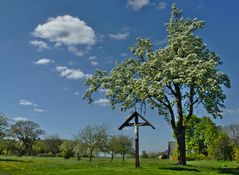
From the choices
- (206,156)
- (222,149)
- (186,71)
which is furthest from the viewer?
(206,156)

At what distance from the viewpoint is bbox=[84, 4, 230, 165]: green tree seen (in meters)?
38.4

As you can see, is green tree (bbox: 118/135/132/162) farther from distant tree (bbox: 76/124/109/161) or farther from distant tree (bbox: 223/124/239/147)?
distant tree (bbox: 223/124/239/147)

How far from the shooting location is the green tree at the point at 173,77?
38.4 m

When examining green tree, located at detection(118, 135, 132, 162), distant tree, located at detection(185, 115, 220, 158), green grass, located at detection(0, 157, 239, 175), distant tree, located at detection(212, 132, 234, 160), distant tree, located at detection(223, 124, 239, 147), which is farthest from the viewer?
distant tree, located at detection(223, 124, 239, 147)

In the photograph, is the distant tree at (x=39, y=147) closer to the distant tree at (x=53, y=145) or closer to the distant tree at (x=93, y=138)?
the distant tree at (x=53, y=145)

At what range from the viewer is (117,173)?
88.5 ft

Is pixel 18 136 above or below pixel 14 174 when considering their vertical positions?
above

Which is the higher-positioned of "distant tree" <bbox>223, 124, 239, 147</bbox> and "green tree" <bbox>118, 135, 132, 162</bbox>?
"distant tree" <bbox>223, 124, 239, 147</bbox>

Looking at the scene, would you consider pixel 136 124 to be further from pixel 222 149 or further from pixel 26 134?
pixel 26 134

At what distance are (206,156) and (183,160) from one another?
55335 millimetres

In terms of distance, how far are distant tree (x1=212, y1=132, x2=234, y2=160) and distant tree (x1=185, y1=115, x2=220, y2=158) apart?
134 cm

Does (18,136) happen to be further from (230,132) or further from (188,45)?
(188,45)

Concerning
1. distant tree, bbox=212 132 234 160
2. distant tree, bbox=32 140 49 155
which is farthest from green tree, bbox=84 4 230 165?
distant tree, bbox=32 140 49 155

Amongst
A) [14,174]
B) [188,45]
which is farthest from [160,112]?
[14,174]
